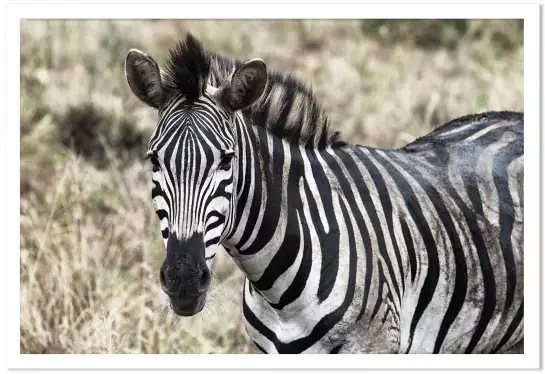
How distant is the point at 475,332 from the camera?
3.92 m

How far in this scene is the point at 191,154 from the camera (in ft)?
Answer: 10.5

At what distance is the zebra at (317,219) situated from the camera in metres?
3.20

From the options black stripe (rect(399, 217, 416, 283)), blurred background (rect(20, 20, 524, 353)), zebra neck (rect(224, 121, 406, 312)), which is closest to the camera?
zebra neck (rect(224, 121, 406, 312))

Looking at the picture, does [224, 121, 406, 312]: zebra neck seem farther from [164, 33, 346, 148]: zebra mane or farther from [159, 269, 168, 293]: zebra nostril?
[159, 269, 168, 293]: zebra nostril

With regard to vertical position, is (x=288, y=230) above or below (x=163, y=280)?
above

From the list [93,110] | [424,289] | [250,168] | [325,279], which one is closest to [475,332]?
[424,289]

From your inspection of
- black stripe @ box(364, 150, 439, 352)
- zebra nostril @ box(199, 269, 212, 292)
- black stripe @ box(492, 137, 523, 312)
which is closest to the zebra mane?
black stripe @ box(364, 150, 439, 352)

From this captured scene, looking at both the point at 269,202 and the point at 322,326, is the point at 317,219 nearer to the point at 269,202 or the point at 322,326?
the point at 269,202

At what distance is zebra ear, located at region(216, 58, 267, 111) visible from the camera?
10.7ft

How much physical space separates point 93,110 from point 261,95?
1.98 meters
